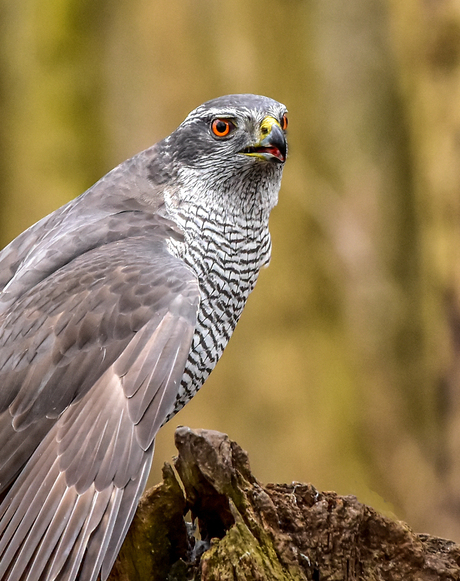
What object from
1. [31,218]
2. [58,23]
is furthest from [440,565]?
[58,23]

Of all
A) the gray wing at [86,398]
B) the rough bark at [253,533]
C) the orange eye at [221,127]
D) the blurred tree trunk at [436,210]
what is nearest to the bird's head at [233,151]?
the orange eye at [221,127]

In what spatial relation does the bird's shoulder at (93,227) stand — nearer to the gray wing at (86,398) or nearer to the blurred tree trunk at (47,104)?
the gray wing at (86,398)

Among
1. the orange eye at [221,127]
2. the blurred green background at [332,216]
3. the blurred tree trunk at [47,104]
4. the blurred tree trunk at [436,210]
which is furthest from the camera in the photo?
the blurred tree trunk at [47,104]

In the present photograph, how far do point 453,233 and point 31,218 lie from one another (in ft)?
12.0

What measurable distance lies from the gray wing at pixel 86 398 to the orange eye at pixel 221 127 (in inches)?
28.0

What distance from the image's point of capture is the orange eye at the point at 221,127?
3787 millimetres

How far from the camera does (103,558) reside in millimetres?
2730

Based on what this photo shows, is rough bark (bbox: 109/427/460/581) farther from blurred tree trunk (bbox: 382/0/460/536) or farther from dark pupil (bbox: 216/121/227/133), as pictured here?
blurred tree trunk (bbox: 382/0/460/536)

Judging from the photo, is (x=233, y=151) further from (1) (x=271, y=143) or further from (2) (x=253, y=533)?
(2) (x=253, y=533)

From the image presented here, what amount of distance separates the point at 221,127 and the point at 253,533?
1877mm

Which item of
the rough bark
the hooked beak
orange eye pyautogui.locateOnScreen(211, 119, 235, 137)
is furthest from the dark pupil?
the rough bark

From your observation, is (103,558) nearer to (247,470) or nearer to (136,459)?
(136,459)

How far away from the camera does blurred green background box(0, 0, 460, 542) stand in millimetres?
6668

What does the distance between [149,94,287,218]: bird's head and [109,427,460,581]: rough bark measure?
1.30m
